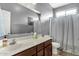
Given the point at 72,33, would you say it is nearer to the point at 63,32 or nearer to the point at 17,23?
the point at 63,32

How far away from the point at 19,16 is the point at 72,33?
4.48 ft

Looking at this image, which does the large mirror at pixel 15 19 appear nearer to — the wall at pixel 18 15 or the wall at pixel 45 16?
the wall at pixel 18 15

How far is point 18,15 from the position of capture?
1.57 m

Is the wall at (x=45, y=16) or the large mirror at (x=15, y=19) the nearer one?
the large mirror at (x=15, y=19)

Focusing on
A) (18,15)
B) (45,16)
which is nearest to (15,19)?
(18,15)

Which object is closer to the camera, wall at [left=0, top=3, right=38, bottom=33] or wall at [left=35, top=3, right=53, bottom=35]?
wall at [left=0, top=3, right=38, bottom=33]

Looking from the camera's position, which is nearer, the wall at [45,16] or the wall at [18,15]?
the wall at [18,15]

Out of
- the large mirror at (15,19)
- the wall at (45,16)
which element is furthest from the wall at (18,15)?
the wall at (45,16)

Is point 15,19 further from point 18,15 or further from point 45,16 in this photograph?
point 45,16

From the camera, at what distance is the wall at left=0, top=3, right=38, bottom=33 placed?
4.63ft

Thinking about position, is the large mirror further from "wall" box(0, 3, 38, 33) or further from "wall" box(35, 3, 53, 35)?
"wall" box(35, 3, 53, 35)

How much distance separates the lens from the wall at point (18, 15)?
1412 mm

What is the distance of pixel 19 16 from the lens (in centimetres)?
159

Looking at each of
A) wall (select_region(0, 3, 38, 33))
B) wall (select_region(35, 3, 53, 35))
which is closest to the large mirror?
wall (select_region(0, 3, 38, 33))
